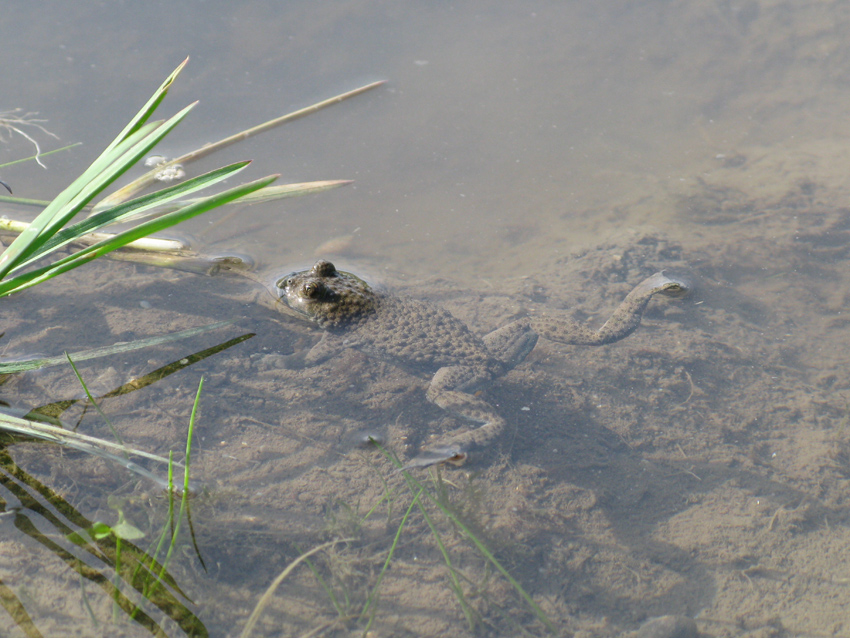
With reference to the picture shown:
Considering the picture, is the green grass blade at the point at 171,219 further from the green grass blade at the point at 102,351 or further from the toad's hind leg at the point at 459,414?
the toad's hind leg at the point at 459,414

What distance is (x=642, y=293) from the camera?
4.93 meters

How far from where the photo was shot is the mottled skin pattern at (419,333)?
13.9 ft

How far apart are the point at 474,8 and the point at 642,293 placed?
5724 mm

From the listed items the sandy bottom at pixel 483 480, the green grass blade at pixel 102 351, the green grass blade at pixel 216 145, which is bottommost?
the sandy bottom at pixel 483 480

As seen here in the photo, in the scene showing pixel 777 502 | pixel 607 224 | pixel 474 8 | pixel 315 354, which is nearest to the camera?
pixel 777 502

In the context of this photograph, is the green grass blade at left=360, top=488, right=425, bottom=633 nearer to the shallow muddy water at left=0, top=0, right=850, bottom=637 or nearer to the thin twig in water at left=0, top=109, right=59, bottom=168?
the shallow muddy water at left=0, top=0, right=850, bottom=637

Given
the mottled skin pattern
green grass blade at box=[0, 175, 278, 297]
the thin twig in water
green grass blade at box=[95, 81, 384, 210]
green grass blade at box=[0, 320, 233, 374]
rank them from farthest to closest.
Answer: the thin twig in water
green grass blade at box=[95, 81, 384, 210]
the mottled skin pattern
green grass blade at box=[0, 320, 233, 374]
green grass blade at box=[0, 175, 278, 297]

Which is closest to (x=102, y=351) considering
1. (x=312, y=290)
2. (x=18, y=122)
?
(x=312, y=290)

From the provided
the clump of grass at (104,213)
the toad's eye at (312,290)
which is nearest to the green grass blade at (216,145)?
the clump of grass at (104,213)

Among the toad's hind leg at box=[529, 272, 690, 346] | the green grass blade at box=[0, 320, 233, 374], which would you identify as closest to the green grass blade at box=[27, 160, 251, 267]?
the green grass blade at box=[0, 320, 233, 374]

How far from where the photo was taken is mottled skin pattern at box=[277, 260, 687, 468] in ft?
13.9

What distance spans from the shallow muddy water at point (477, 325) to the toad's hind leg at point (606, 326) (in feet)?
0.38

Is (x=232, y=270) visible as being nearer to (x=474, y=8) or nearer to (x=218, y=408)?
(x=218, y=408)

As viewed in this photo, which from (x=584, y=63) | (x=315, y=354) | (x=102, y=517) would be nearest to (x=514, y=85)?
(x=584, y=63)
